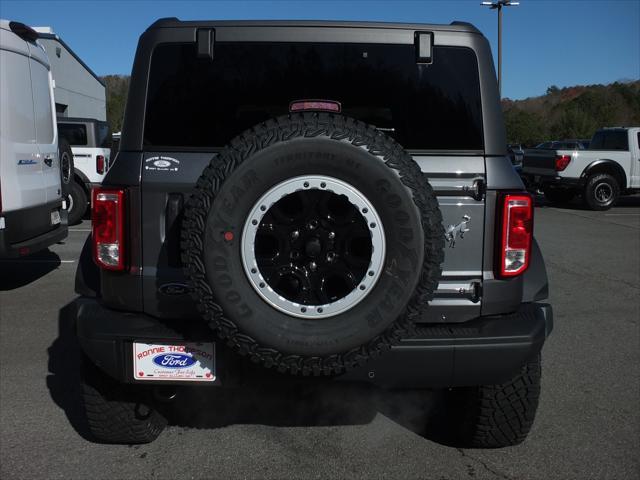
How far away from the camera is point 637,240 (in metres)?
11.7

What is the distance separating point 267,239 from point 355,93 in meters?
0.78

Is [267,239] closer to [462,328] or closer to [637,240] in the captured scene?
[462,328]

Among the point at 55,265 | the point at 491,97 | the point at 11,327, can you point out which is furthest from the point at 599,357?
the point at 55,265

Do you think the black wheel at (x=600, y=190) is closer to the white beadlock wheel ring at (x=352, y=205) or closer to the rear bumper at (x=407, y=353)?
the rear bumper at (x=407, y=353)

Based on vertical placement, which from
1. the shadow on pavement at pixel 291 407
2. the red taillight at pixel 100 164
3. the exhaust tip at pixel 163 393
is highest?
the red taillight at pixel 100 164

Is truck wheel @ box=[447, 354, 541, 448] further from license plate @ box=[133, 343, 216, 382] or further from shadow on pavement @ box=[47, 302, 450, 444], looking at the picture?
license plate @ box=[133, 343, 216, 382]

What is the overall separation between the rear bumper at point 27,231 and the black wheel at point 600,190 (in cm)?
1306

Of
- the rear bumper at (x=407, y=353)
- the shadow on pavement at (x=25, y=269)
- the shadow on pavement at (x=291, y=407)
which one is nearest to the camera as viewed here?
the rear bumper at (x=407, y=353)

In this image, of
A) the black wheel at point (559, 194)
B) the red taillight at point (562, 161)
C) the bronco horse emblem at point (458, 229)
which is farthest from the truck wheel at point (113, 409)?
the black wheel at point (559, 194)

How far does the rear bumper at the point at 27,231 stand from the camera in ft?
20.6

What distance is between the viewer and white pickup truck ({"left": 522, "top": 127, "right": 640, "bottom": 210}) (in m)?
16.8

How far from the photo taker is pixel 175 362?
9.42 ft

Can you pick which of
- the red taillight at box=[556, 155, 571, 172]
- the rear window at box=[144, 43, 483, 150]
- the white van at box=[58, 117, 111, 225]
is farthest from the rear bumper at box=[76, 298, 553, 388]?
the red taillight at box=[556, 155, 571, 172]

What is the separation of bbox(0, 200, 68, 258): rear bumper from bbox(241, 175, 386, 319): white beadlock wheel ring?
4431 millimetres
